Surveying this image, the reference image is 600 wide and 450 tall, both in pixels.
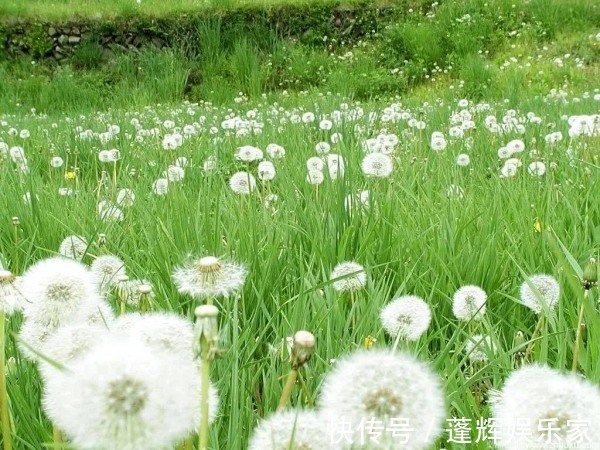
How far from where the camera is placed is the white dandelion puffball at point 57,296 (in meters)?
1.01

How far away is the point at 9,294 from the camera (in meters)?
0.93

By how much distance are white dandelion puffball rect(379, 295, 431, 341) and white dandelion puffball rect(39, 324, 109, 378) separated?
24.2 inches

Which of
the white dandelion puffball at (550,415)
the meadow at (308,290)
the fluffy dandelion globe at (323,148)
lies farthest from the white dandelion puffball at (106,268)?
the fluffy dandelion globe at (323,148)

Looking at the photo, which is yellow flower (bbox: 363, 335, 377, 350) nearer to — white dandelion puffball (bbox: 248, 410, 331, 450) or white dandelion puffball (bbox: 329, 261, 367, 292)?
white dandelion puffball (bbox: 329, 261, 367, 292)

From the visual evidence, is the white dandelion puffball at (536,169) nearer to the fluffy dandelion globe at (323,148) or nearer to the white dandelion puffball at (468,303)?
the fluffy dandelion globe at (323,148)

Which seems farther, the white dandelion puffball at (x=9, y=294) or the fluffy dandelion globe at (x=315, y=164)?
the fluffy dandelion globe at (x=315, y=164)

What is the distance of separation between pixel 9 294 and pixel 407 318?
2.33ft

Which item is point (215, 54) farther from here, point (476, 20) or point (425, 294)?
point (425, 294)

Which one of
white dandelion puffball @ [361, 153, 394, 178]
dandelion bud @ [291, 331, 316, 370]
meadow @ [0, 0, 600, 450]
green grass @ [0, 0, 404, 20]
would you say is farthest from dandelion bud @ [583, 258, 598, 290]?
green grass @ [0, 0, 404, 20]

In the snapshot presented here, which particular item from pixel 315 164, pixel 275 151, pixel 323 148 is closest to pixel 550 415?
pixel 315 164

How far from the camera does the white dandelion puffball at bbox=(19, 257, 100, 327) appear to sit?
101cm

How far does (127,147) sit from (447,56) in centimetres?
934

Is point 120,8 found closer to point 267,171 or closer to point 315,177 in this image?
point 267,171

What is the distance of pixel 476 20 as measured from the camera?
13570mm
